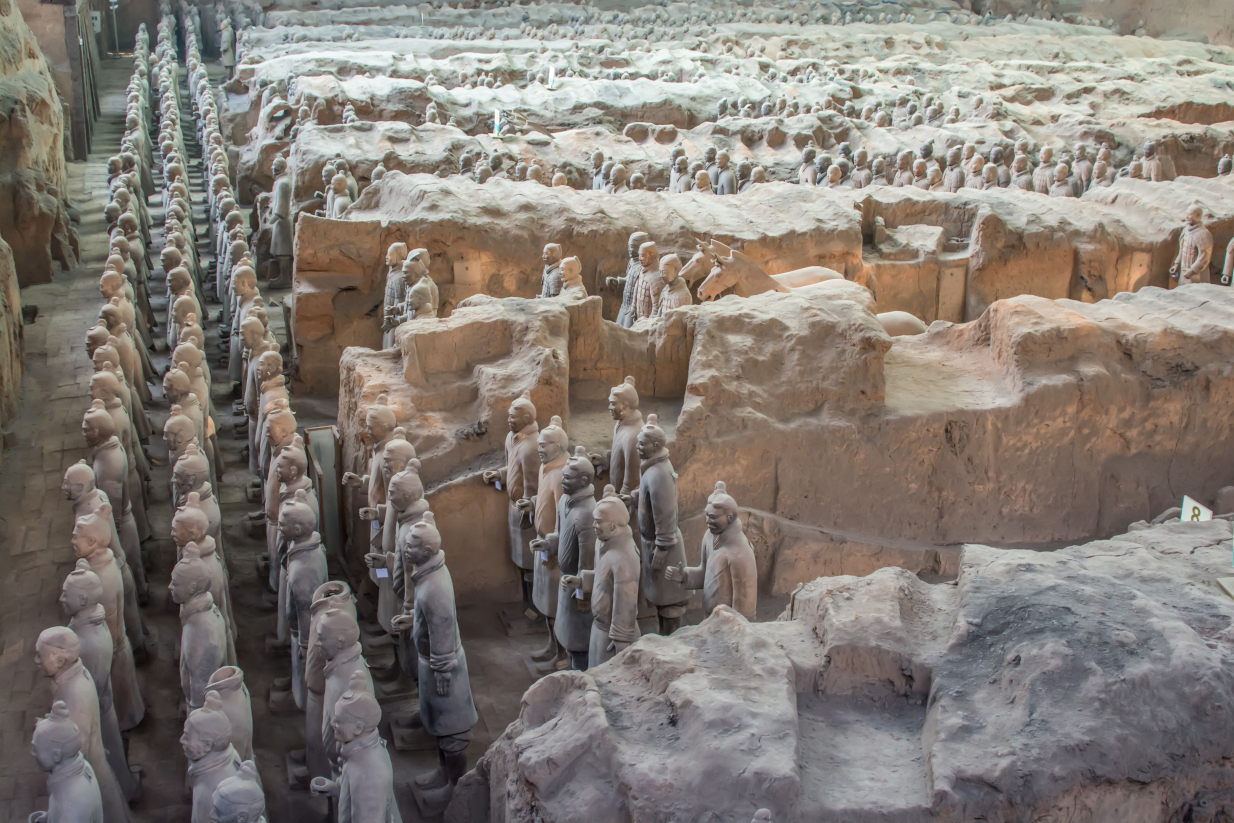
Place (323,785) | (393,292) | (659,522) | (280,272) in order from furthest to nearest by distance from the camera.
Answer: (280,272) → (393,292) → (659,522) → (323,785)

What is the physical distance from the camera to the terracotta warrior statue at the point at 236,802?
9.42ft

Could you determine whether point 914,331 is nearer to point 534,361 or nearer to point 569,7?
point 534,361

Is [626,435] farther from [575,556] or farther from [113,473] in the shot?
[113,473]

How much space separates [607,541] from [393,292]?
3.99 m

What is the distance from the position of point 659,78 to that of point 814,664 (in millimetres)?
15975

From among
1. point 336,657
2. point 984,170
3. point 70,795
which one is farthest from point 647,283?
point 984,170

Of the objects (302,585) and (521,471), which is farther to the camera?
(521,471)

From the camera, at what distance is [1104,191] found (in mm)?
10234

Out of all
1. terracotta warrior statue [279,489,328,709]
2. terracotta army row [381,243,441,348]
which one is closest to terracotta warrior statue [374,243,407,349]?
terracotta army row [381,243,441,348]

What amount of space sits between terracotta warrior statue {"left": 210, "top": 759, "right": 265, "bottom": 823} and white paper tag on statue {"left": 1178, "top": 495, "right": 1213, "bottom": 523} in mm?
3744

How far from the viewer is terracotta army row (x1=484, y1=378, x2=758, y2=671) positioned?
434cm

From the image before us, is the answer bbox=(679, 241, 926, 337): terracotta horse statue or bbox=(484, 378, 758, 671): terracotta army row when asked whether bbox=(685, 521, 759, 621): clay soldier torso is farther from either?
bbox=(679, 241, 926, 337): terracotta horse statue

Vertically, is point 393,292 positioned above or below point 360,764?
above

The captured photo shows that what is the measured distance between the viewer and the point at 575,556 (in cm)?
472
